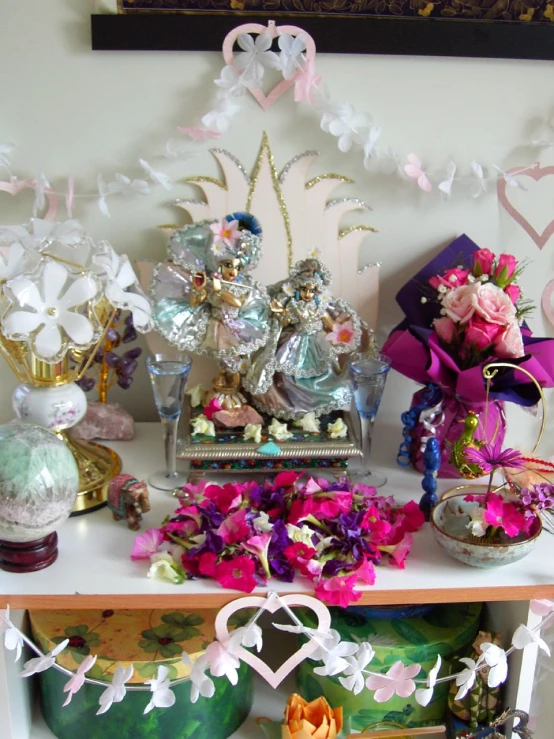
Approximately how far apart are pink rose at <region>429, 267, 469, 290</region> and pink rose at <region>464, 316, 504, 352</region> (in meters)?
0.06

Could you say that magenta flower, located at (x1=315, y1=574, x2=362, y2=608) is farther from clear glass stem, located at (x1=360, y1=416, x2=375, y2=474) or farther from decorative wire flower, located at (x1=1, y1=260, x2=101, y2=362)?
decorative wire flower, located at (x1=1, y1=260, x2=101, y2=362)

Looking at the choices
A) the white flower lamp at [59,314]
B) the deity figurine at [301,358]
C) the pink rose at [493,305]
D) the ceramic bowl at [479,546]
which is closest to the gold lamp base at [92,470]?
the white flower lamp at [59,314]

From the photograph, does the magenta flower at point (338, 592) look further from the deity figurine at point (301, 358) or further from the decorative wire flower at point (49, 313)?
the decorative wire flower at point (49, 313)

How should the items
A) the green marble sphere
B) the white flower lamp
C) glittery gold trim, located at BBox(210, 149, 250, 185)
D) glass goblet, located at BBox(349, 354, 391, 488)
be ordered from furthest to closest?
glittery gold trim, located at BBox(210, 149, 250, 185) < glass goblet, located at BBox(349, 354, 391, 488) < the white flower lamp < the green marble sphere

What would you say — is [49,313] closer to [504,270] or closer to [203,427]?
[203,427]

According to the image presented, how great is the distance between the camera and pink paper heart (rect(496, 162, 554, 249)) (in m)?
1.10

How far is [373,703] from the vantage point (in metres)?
0.94

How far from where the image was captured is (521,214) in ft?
3.70

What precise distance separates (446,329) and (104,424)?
516 mm

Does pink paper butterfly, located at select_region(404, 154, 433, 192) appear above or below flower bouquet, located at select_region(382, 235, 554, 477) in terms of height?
above

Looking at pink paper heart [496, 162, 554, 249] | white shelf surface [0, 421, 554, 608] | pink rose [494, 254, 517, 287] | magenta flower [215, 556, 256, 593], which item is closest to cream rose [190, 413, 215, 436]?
white shelf surface [0, 421, 554, 608]

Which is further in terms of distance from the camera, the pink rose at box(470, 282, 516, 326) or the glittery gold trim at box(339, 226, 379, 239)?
the glittery gold trim at box(339, 226, 379, 239)

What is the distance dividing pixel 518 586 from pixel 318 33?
78cm

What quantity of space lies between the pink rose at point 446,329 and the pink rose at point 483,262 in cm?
9
